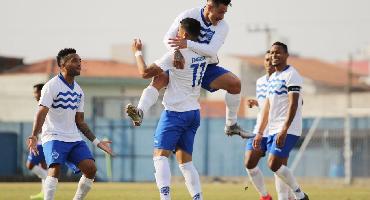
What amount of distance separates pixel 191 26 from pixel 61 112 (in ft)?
10.4

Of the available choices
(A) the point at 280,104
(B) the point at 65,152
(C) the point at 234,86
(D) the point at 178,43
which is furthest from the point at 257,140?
(D) the point at 178,43

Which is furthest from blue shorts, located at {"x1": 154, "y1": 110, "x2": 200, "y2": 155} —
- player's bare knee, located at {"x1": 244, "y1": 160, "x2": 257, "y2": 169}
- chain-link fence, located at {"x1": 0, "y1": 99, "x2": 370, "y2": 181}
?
chain-link fence, located at {"x1": 0, "y1": 99, "x2": 370, "y2": 181}

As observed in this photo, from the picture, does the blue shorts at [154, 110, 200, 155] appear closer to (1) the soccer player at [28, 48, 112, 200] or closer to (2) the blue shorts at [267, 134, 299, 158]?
(1) the soccer player at [28, 48, 112, 200]

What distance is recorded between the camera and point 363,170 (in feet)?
146

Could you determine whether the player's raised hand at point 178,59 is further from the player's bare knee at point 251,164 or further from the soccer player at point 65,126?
Result: the player's bare knee at point 251,164

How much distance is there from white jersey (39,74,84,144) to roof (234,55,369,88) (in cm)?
6246

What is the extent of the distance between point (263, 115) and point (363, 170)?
2477 cm

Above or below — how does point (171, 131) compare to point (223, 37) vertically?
below

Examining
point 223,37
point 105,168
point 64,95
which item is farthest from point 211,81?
point 105,168

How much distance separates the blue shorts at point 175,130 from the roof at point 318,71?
63883mm

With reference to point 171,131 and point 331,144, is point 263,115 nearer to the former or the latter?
point 171,131

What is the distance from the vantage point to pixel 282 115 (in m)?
20.0

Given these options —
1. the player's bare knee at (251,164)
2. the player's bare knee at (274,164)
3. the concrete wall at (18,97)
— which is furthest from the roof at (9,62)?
the player's bare knee at (274,164)

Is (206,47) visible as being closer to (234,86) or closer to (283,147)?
(234,86)
